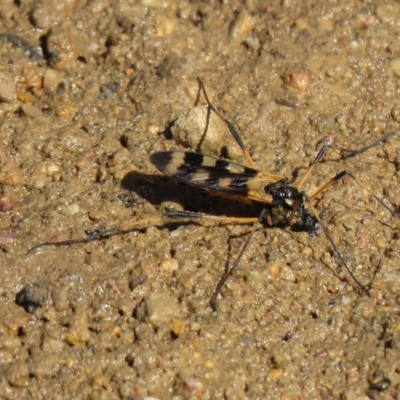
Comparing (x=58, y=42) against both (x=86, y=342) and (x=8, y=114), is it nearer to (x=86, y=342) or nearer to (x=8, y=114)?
(x=8, y=114)

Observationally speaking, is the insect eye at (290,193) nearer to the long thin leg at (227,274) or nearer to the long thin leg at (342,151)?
the long thin leg at (342,151)

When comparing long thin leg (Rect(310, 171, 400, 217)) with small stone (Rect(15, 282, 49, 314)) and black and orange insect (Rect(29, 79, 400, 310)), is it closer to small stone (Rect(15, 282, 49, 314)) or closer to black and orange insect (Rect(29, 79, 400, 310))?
black and orange insect (Rect(29, 79, 400, 310))

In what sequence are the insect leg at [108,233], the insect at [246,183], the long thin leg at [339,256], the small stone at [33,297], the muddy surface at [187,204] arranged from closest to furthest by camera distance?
the muddy surface at [187,204] → the small stone at [33,297] → the long thin leg at [339,256] → the insect leg at [108,233] → the insect at [246,183]

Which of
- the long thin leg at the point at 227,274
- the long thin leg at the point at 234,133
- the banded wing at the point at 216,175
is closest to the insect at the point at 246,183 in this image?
the banded wing at the point at 216,175

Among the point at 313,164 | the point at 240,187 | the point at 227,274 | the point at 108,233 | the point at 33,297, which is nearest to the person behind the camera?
the point at 33,297

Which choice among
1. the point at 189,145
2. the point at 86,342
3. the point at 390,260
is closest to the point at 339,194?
the point at 390,260

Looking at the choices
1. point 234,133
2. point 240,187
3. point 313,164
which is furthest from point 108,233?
point 313,164

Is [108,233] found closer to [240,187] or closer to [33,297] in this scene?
[33,297]
